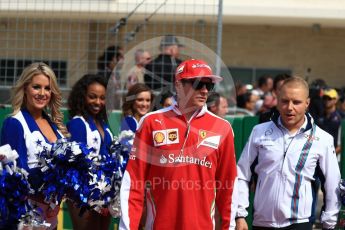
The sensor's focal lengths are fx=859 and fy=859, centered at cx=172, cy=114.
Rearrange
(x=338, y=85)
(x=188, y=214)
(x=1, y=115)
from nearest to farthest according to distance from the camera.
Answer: (x=188, y=214), (x=1, y=115), (x=338, y=85)

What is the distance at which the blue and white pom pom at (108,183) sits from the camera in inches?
274

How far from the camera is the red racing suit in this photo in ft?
19.5

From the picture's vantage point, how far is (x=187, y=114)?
608cm

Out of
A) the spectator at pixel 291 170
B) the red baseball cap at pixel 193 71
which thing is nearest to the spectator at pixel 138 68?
the spectator at pixel 291 170

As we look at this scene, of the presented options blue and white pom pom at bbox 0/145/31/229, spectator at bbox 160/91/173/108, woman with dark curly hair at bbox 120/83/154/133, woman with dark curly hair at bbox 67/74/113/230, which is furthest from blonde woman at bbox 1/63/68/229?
spectator at bbox 160/91/173/108

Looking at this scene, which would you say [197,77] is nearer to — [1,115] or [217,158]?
[217,158]

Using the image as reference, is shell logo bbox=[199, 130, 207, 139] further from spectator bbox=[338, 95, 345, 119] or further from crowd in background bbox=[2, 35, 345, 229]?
spectator bbox=[338, 95, 345, 119]

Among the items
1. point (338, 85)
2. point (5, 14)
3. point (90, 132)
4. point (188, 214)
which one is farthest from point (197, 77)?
point (338, 85)

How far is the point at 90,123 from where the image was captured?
8016 mm

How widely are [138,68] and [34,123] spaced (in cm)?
418

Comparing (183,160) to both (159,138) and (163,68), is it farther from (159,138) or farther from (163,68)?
(163,68)

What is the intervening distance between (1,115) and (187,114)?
4.85 m

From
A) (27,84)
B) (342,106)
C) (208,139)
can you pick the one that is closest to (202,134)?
(208,139)

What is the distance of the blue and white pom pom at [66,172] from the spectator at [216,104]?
10.1 feet
